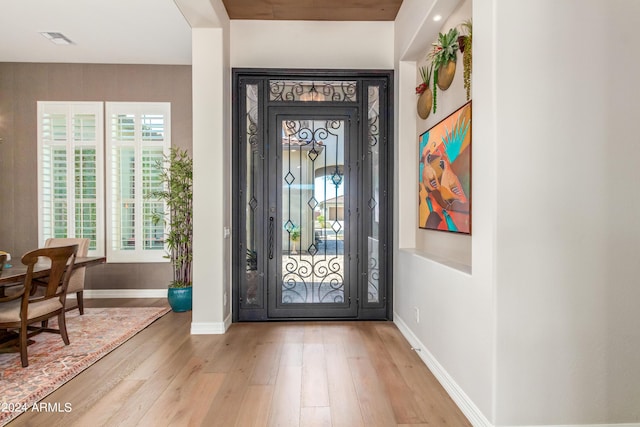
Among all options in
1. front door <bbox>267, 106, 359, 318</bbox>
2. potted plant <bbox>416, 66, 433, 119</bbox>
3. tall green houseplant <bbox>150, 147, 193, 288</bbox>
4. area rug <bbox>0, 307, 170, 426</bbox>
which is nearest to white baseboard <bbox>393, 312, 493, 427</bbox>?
front door <bbox>267, 106, 359, 318</bbox>

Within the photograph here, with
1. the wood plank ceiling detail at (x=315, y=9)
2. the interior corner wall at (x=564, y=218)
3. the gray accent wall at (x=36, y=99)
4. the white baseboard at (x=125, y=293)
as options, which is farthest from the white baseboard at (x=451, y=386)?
the gray accent wall at (x=36, y=99)

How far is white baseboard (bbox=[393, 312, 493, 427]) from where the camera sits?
1.97 meters

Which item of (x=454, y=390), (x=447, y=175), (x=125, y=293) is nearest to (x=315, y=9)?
(x=447, y=175)

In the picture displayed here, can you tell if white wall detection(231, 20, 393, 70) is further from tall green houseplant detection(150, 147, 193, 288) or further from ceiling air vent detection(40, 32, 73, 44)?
ceiling air vent detection(40, 32, 73, 44)

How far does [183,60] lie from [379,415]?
4867mm

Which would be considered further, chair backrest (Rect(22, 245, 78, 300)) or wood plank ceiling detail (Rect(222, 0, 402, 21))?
wood plank ceiling detail (Rect(222, 0, 402, 21))

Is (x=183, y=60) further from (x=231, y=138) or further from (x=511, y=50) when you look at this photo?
(x=511, y=50)

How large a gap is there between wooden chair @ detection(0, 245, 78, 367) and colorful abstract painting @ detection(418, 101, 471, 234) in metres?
3.15

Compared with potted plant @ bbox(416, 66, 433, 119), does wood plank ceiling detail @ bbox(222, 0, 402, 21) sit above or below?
above

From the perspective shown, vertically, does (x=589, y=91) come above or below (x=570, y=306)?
above

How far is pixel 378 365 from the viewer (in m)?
2.79

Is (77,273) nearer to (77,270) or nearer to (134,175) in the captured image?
(77,270)

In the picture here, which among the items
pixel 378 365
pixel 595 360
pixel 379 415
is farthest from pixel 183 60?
pixel 595 360

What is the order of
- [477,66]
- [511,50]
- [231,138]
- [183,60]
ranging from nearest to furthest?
[511,50] → [477,66] → [231,138] → [183,60]
